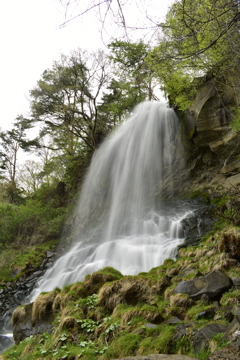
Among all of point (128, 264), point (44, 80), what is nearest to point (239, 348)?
point (128, 264)

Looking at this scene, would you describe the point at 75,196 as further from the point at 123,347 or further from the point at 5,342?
the point at 123,347

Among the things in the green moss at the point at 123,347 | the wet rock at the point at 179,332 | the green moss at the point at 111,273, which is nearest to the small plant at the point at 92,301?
the green moss at the point at 111,273

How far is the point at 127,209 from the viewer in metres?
14.6

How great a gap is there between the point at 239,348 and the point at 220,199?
29.6 ft

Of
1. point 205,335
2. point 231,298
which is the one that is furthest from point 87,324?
point 231,298

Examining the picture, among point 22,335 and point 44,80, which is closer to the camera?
point 22,335

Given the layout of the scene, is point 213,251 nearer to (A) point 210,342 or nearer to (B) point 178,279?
(B) point 178,279

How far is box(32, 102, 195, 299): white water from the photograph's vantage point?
30.5ft

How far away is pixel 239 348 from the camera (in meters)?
2.22

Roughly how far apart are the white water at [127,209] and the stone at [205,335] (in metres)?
5.12

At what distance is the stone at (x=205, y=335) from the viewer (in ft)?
9.14

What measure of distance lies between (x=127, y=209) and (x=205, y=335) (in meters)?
11.8

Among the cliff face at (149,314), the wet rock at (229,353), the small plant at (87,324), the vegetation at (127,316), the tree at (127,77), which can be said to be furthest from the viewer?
the tree at (127,77)

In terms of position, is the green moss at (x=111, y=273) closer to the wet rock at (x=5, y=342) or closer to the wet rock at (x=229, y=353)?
the wet rock at (x=5, y=342)
